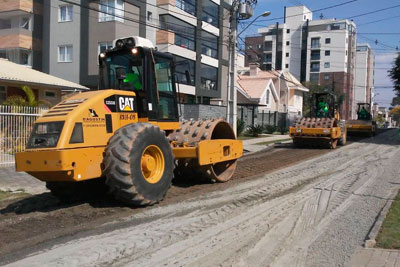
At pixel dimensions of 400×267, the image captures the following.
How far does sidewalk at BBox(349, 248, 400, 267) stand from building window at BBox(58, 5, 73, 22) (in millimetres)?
28496

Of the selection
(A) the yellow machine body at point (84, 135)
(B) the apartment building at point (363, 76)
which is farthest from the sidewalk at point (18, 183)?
(B) the apartment building at point (363, 76)

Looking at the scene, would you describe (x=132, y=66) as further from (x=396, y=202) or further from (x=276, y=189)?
(x=396, y=202)

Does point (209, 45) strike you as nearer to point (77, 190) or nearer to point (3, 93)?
point (3, 93)

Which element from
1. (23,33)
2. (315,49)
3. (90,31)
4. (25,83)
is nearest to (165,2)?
(90,31)

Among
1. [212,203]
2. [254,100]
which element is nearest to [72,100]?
[212,203]

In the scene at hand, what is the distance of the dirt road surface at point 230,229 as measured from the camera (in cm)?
477

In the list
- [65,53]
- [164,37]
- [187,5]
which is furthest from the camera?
[187,5]

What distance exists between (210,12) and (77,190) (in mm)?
31601

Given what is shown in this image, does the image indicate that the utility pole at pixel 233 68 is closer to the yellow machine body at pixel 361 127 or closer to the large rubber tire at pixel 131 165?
the large rubber tire at pixel 131 165

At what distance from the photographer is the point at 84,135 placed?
6.45m

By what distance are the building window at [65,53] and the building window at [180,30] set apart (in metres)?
7.13

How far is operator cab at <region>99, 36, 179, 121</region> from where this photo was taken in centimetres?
767

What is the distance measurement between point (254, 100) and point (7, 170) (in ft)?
102

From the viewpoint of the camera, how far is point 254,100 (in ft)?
133
